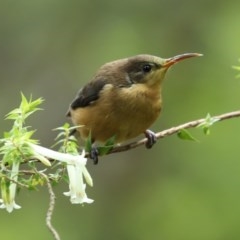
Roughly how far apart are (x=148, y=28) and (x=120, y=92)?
6618mm

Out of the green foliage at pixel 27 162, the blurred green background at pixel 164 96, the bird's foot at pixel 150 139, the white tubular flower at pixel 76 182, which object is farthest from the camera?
the blurred green background at pixel 164 96

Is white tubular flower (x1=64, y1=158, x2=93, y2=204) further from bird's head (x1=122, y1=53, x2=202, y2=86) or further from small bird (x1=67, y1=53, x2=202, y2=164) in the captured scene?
bird's head (x1=122, y1=53, x2=202, y2=86)

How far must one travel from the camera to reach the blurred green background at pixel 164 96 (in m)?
11.2

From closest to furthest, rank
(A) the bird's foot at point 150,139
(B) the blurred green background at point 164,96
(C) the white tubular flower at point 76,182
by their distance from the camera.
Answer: (C) the white tubular flower at point 76,182 < (A) the bird's foot at point 150,139 < (B) the blurred green background at point 164,96

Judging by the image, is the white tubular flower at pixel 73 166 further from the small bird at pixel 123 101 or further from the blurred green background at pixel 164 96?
the blurred green background at pixel 164 96

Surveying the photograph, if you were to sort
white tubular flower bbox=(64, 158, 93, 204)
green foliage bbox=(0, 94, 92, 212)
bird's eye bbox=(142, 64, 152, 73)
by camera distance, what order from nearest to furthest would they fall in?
green foliage bbox=(0, 94, 92, 212) < white tubular flower bbox=(64, 158, 93, 204) < bird's eye bbox=(142, 64, 152, 73)

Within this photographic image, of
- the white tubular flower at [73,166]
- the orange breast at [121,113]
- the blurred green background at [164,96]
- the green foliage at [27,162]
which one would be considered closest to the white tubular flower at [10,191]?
the green foliage at [27,162]

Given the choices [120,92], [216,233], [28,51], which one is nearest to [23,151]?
[120,92]

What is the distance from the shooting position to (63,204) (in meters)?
11.8

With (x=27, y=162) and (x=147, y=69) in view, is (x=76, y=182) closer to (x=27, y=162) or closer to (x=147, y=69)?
(x=27, y=162)

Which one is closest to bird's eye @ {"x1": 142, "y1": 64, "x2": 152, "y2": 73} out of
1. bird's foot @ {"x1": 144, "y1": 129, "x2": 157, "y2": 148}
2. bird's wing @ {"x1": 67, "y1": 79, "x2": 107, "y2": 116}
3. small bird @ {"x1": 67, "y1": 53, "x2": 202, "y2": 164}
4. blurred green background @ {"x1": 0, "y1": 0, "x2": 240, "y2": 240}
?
small bird @ {"x1": 67, "y1": 53, "x2": 202, "y2": 164}

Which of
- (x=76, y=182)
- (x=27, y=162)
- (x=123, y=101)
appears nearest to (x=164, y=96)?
(x=123, y=101)

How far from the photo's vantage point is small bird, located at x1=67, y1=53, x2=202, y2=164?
569 centimetres

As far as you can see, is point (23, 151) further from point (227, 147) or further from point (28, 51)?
point (28, 51)
